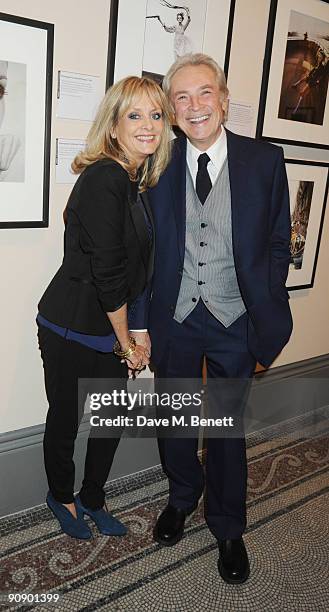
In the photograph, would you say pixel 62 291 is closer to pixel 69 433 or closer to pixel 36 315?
pixel 36 315

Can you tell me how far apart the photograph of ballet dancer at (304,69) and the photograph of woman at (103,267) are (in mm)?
1268

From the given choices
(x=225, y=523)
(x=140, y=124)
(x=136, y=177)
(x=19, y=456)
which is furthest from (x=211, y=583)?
(x=140, y=124)

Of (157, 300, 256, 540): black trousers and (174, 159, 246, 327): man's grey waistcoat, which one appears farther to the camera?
(157, 300, 256, 540): black trousers

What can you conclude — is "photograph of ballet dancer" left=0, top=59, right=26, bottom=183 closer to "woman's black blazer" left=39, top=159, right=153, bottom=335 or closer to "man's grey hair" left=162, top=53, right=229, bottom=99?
"woman's black blazer" left=39, top=159, right=153, bottom=335

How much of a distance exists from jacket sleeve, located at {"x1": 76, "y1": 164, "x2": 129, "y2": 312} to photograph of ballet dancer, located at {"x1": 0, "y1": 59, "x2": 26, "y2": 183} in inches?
15.9

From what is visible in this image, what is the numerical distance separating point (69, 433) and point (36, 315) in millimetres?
543

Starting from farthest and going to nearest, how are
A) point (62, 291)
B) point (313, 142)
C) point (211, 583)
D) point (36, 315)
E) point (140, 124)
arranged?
point (313, 142), point (36, 315), point (211, 583), point (62, 291), point (140, 124)

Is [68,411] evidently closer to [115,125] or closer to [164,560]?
[164,560]

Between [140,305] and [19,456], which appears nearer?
[140,305]

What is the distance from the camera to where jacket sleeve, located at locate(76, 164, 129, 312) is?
1901mm

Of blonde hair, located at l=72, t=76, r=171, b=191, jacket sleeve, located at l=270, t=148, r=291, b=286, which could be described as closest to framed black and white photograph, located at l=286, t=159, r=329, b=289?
jacket sleeve, located at l=270, t=148, r=291, b=286

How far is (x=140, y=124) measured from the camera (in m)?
1.96

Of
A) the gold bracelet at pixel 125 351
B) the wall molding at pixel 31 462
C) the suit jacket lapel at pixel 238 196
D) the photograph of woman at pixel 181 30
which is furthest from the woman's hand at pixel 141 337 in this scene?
the photograph of woman at pixel 181 30

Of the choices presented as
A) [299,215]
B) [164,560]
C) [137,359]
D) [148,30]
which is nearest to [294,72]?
[299,215]
